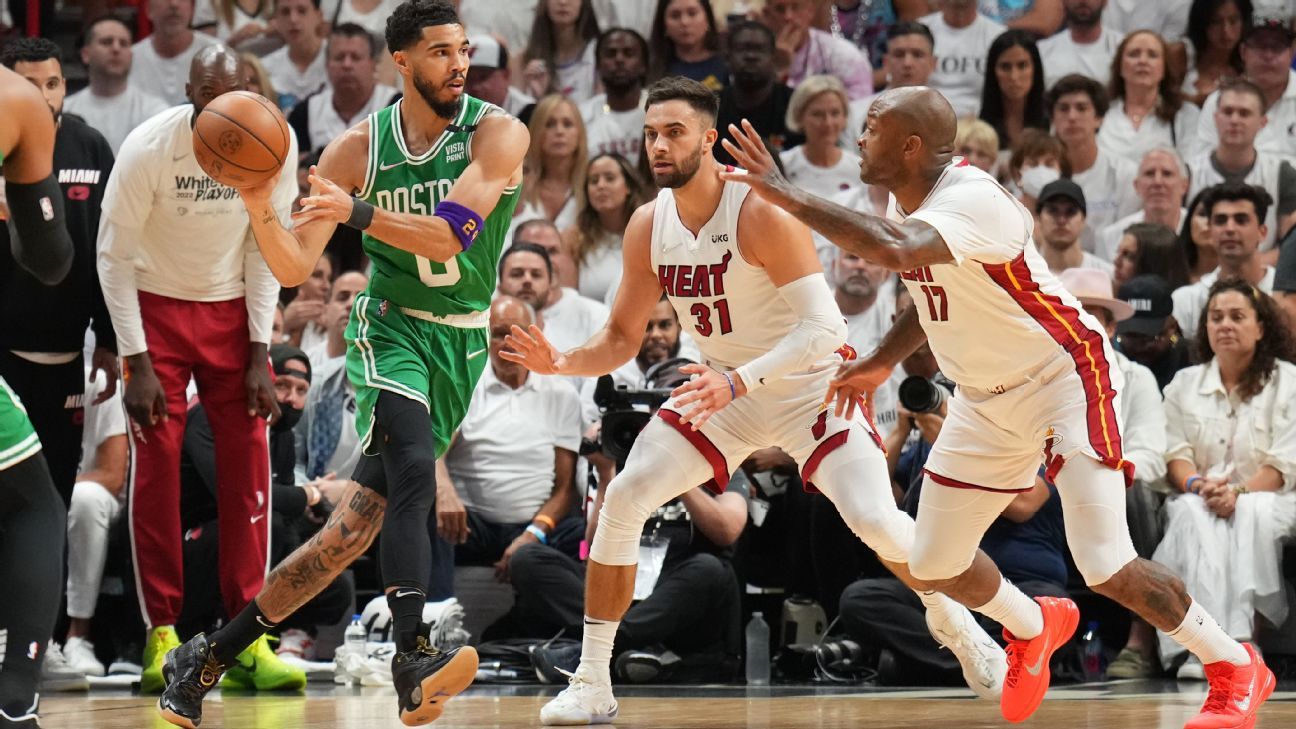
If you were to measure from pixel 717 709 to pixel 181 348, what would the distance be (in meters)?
2.75

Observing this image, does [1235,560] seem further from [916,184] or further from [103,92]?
[103,92]

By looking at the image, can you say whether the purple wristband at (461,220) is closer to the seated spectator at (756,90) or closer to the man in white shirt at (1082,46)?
the seated spectator at (756,90)

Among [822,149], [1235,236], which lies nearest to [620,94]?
[822,149]

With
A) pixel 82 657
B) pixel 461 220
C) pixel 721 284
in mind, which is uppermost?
pixel 461 220

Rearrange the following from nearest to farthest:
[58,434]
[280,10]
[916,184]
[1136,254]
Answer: [916,184]
[58,434]
[1136,254]
[280,10]

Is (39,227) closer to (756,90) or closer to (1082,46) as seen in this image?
(756,90)

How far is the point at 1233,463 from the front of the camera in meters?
8.03

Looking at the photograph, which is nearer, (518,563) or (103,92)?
(518,563)

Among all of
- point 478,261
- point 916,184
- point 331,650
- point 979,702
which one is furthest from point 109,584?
point 916,184

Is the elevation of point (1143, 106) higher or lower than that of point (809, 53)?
lower

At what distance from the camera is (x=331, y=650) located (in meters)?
8.40

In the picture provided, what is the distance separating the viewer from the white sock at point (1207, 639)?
508 centimetres

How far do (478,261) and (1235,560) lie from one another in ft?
13.3

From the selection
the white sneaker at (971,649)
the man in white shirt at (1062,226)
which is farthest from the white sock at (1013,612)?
the man in white shirt at (1062,226)
